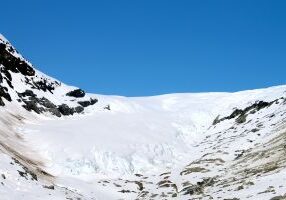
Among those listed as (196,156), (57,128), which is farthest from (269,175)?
(57,128)

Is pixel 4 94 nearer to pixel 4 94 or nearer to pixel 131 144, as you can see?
pixel 4 94

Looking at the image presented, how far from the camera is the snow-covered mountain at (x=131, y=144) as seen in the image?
45.0m

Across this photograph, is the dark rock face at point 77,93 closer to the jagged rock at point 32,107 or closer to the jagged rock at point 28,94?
the jagged rock at point 28,94

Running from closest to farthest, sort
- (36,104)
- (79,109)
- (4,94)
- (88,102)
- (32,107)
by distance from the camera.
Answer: (4,94) → (32,107) → (36,104) → (79,109) → (88,102)

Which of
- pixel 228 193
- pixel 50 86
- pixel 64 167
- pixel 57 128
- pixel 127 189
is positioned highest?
pixel 50 86

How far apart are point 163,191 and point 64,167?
13.4 metres

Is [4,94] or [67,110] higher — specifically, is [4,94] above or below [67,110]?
below

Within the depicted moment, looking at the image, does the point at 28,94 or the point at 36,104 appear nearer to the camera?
the point at 36,104

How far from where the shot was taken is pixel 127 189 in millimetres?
55875

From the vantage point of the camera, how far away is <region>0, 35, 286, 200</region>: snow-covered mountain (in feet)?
148

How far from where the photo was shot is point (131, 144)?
72000 millimetres

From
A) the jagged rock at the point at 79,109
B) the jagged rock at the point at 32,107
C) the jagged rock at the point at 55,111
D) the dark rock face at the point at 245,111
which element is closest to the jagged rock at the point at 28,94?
the jagged rock at the point at 32,107

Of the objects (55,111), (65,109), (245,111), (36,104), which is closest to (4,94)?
(36,104)

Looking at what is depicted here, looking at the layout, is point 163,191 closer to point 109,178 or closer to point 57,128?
point 109,178
